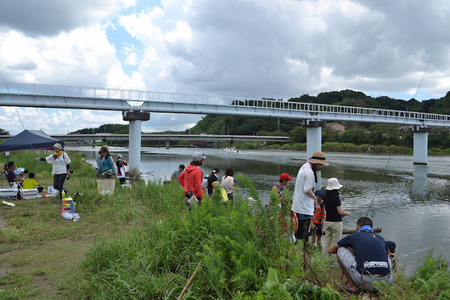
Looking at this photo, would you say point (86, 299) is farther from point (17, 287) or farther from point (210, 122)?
point (210, 122)

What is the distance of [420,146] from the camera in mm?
49406

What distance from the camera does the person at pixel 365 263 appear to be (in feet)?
12.2

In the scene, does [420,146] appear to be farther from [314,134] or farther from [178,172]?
[178,172]

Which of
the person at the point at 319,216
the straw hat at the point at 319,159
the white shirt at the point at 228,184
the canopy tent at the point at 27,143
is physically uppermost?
the canopy tent at the point at 27,143

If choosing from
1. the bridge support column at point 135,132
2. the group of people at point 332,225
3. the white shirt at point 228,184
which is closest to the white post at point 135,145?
the bridge support column at point 135,132

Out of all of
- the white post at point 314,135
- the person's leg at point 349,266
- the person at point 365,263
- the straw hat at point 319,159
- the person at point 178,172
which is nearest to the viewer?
the person at point 365,263

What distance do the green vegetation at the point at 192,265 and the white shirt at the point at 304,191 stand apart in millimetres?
1053

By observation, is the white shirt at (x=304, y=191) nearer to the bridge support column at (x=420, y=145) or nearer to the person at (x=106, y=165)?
the person at (x=106, y=165)

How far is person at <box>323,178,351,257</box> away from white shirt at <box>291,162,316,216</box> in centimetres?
89

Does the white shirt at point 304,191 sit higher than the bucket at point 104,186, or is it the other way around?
the white shirt at point 304,191

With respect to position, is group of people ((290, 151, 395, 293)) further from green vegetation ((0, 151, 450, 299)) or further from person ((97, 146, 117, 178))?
person ((97, 146, 117, 178))

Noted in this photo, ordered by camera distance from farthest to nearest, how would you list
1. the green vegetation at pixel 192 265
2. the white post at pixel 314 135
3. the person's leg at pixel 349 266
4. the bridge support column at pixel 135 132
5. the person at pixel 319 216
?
the white post at pixel 314 135 → the bridge support column at pixel 135 132 → the person at pixel 319 216 → the person's leg at pixel 349 266 → the green vegetation at pixel 192 265

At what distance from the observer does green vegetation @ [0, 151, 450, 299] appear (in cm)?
345

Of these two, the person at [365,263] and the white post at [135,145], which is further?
the white post at [135,145]
